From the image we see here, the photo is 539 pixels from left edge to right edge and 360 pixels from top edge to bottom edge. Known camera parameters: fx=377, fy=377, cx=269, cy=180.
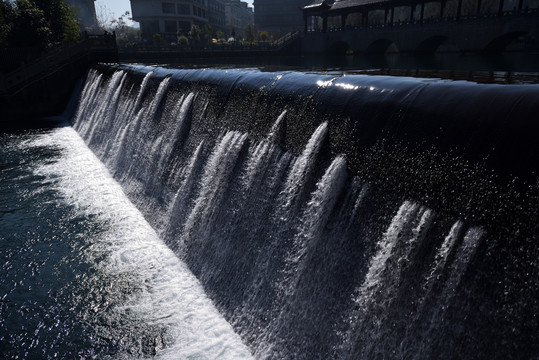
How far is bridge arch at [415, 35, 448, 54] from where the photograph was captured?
40.7 meters

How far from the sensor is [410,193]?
Result: 15.4 feet

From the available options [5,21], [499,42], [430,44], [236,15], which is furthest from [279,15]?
[5,21]

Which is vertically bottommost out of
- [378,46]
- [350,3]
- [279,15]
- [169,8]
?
[378,46]

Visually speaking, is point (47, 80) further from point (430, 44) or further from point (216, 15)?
point (216, 15)

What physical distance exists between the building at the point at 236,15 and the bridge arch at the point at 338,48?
73.4 m

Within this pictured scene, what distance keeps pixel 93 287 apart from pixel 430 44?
4555 centimetres

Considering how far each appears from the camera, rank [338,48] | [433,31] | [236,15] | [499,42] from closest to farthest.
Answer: [499,42]
[433,31]
[338,48]
[236,15]

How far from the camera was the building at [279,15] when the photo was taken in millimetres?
108125

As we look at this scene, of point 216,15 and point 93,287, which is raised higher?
point 216,15

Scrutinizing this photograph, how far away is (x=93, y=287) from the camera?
7418 mm

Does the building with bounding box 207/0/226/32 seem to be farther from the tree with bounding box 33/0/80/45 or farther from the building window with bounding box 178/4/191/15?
the tree with bounding box 33/0/80/45

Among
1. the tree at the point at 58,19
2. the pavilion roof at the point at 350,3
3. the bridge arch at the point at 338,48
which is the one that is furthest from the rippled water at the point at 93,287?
the bridge arch at the point at 338,48

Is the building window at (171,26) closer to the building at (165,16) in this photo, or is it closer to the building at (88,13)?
the building at (165,16)

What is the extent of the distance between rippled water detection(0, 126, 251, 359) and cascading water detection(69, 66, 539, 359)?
52 centimetres
